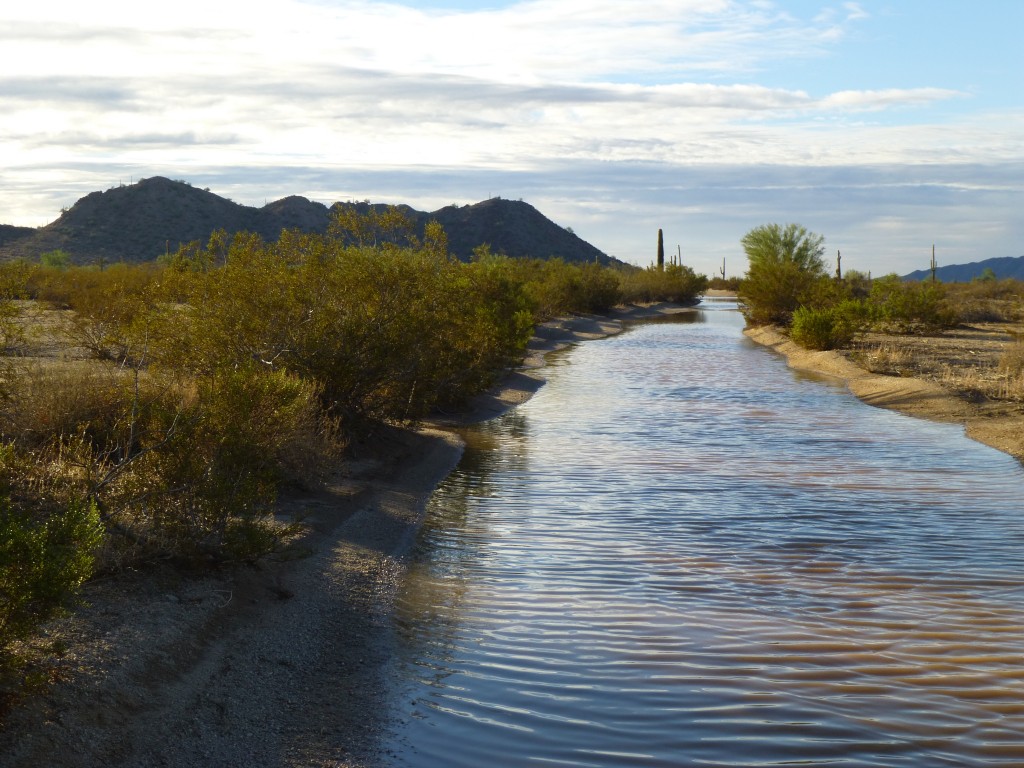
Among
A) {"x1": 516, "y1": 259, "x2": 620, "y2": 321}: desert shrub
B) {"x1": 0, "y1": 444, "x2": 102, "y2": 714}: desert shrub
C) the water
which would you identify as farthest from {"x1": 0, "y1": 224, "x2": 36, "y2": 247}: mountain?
{"x1": 0, "y1": 444, "x2": 102, "y2": 714}: desert shrub

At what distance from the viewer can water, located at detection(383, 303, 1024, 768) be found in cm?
645

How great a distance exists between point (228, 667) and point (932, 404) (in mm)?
18314

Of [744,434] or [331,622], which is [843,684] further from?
[744,434]

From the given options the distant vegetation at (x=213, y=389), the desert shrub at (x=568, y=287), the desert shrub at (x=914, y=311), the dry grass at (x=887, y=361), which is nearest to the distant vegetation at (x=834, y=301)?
the desert shrub at (x=914, y=311)

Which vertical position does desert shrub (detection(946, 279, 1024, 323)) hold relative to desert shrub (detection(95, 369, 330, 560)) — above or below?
above

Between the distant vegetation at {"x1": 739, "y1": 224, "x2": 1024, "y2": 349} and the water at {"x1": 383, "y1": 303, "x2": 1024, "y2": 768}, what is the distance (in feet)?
61.9

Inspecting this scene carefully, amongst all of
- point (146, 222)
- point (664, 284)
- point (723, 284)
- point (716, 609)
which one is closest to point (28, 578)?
point (716, 609)

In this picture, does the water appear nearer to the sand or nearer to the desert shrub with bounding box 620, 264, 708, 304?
the sand

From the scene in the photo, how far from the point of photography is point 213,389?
950 cm

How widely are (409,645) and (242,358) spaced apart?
249 inches

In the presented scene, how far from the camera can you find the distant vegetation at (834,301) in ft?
117

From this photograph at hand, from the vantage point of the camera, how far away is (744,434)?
18.8m

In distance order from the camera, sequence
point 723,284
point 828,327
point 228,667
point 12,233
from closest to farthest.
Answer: point 228,667 < point 828,327 < point 12,233 < point 723,284

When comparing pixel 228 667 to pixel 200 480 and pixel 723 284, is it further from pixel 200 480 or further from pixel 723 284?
pixel 723 284
